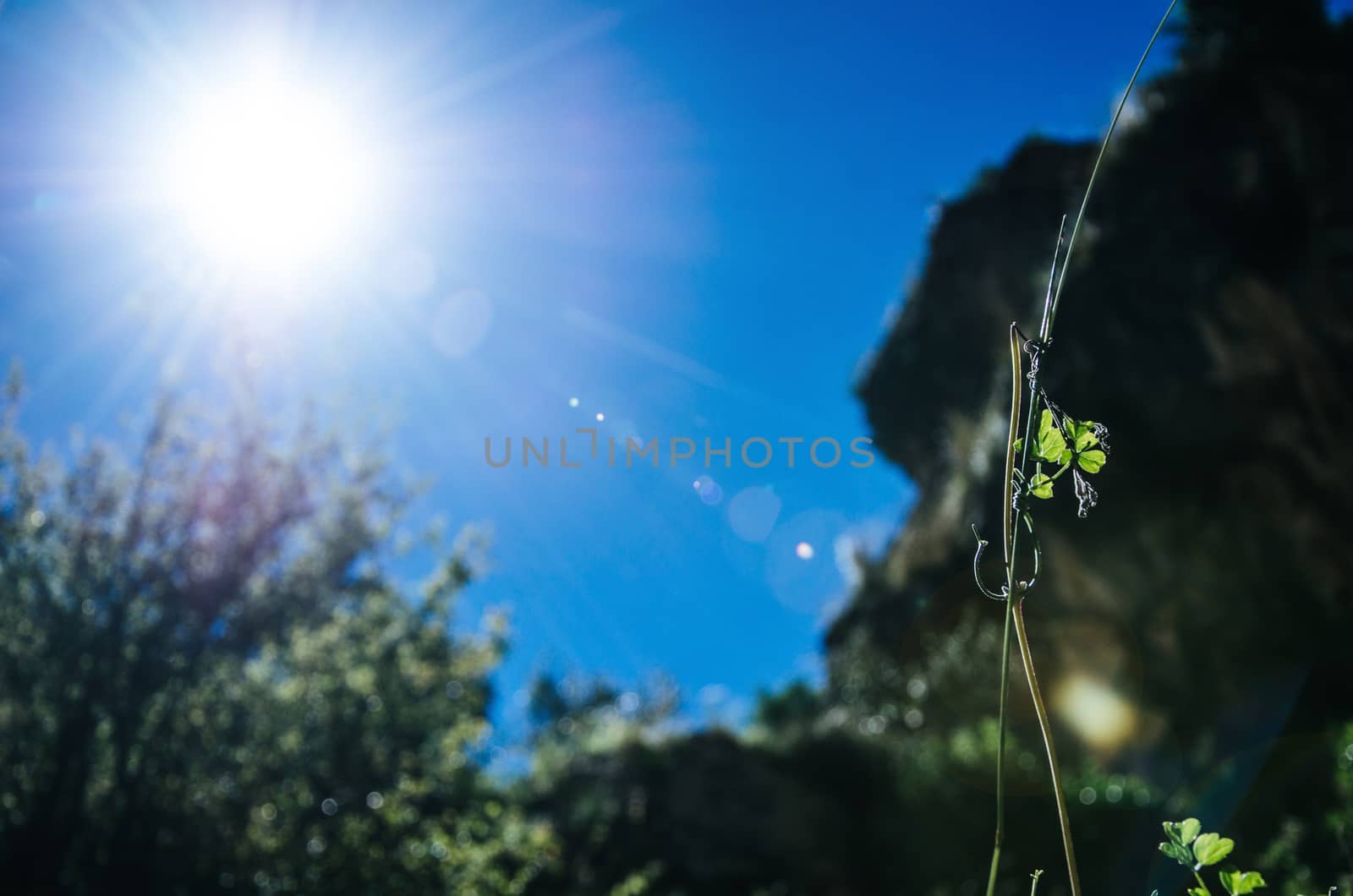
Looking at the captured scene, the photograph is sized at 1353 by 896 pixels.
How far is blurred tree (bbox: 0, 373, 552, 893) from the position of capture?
490 centimetres

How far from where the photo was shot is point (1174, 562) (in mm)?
10984

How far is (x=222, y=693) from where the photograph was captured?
215 inches

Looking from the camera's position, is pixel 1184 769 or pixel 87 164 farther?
pixel 1184 769

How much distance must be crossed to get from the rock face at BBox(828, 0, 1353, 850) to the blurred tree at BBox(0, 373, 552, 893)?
8.77 meters

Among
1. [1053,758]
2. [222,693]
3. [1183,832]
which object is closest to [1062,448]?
[1053,758]

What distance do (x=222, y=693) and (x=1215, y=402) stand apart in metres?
11.6

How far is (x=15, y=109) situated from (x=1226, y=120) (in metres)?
13.9

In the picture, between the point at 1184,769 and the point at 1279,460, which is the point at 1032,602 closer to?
the point at 1184,769

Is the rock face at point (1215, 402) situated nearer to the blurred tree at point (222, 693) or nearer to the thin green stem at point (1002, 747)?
the blurred tree at point (222, 693)

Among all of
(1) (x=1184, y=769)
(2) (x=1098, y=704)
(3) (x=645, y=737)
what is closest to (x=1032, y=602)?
(2) (x=1098, y=704)

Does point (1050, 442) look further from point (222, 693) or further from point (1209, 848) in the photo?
point (222, 693)

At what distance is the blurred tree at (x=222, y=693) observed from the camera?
4.90 meters

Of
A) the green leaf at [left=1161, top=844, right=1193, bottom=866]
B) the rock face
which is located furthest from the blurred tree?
the rock face

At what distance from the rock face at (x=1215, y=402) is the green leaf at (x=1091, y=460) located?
10678mm
